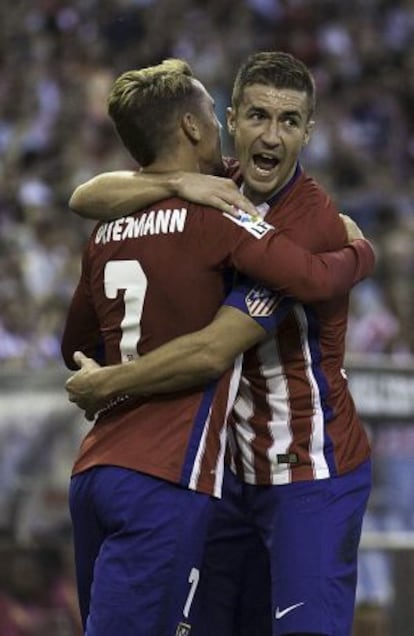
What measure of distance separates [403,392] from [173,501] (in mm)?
5134

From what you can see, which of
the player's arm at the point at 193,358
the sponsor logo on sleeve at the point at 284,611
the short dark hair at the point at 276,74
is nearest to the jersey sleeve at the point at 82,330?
the player's arm at the point at 193,358

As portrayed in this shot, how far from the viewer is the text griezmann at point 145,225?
19.0 ft

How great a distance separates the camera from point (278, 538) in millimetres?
6012

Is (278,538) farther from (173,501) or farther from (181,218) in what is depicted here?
(181,218)

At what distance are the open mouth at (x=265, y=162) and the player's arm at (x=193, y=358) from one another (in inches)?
18.8

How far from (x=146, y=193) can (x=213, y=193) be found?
220 millimetres

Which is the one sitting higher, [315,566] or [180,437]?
[180,437]

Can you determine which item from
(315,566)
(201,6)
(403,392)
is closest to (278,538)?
(315,566)

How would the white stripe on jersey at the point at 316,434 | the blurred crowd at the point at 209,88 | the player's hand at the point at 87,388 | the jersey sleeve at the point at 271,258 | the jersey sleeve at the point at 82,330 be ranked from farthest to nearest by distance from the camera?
1. the blurred crowd at the point at 209,88
2. the jersey sleeve at the point at 82,330
3. the white stripe on jersey at the point at 316,434
4. the player's hand at the point at 87,388
5. the jersey sleeve at the point at 271,258

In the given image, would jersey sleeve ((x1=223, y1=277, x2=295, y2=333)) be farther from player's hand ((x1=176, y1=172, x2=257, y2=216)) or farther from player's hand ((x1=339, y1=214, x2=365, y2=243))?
player's hand ((x1=339, y1=214, x2=365, y2=243))

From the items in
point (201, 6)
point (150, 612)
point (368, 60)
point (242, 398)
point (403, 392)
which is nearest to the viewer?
point (150, 612)

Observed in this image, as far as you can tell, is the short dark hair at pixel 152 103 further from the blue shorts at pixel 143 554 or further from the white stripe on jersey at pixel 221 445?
the blue shorts at pixel 143 554

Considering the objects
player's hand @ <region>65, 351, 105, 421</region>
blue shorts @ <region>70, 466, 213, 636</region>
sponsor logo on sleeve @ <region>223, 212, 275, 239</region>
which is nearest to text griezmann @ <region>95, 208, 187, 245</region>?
sponsor logo on sleeve @ <region>223, 212, 275, 239</region>

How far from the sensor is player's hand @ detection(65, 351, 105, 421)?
590 centimetres
